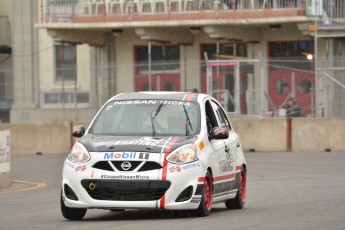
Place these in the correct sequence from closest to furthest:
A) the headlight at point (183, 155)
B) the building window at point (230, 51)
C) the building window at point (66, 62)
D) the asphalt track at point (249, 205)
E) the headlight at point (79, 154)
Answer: the asphalt track at point (249, 205) < the headlight at point (183, 155) < the headlight at point (79, 154) < the building window at point (230, 51) < the building window at point (66, 62)

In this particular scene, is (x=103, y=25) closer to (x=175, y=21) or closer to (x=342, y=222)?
(x=175, y=21)

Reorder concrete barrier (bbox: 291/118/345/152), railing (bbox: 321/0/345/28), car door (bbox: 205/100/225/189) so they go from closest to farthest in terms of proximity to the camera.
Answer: car door (bbox: 205/100/225/189)
concrete barrier (bbox: 291/118/345/152)
railing (bbox: 321/0/345/28)

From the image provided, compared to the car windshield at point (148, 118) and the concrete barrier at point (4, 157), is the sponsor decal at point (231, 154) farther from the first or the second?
the concrete barrier at point (4, 157)

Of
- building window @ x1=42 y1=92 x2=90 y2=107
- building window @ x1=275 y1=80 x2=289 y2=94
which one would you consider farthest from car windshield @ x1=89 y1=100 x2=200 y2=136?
building window @ x1=42 y1=92 x2=90 y2=107

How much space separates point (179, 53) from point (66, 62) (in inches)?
209

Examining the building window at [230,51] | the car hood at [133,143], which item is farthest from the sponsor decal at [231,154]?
the building window at [230,51]

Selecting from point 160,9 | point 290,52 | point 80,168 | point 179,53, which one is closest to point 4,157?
point 80,168

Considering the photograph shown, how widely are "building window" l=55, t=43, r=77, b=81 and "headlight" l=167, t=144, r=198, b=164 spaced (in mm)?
30848

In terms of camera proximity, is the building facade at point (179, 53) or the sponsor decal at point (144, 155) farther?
the building facade at point (179, 53)

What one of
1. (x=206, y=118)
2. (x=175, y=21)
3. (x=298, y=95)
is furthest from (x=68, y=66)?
(x=206, y=118)

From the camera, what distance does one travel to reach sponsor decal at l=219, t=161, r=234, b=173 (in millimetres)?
14367

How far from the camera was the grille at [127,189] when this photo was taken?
1291cm

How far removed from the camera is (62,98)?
43000 mm

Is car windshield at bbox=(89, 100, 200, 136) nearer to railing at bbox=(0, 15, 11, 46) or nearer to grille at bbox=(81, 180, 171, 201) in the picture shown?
grille at bbox=(81, 180, 171, 201)
